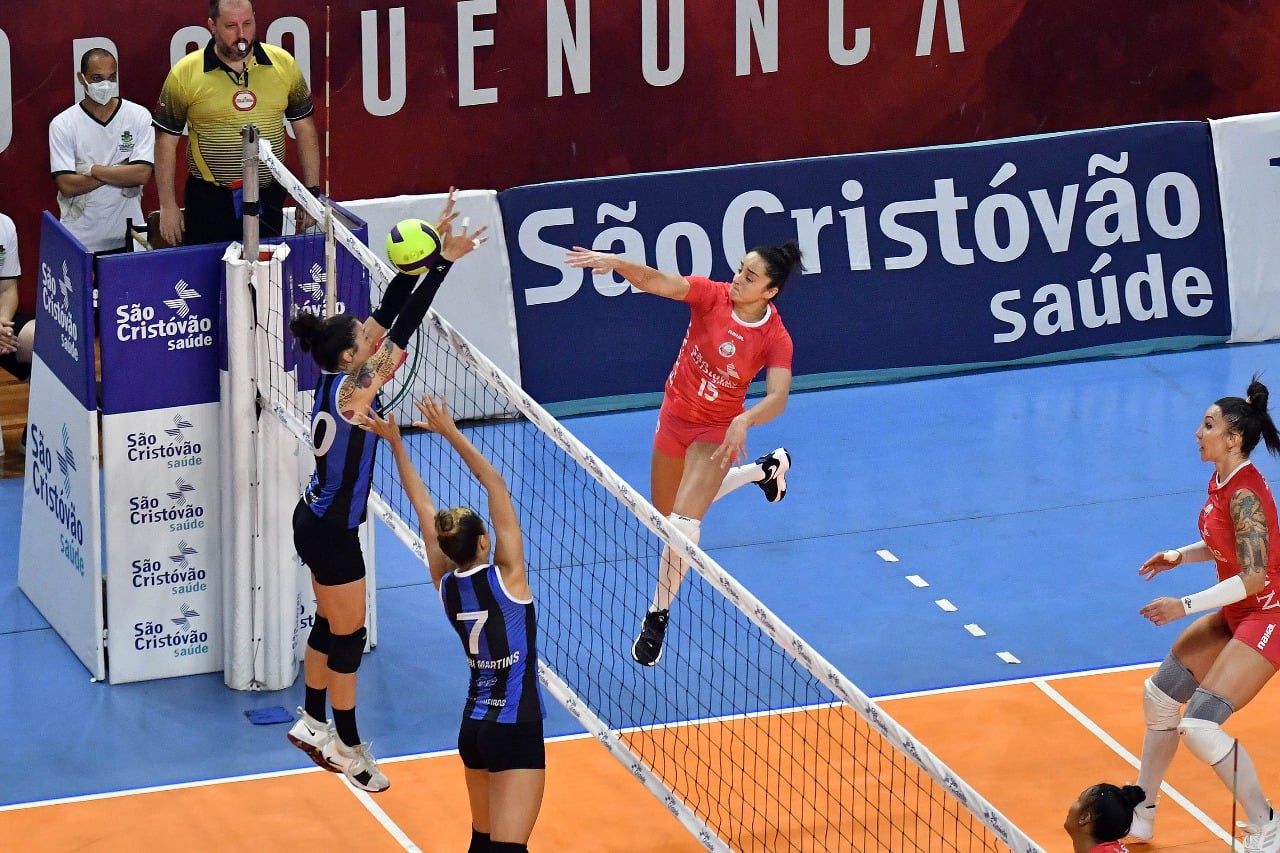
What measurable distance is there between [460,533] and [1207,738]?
11.5 feet

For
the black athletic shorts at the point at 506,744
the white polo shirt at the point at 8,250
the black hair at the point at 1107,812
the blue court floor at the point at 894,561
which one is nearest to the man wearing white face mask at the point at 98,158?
the white polo shirt at the point at 8,250

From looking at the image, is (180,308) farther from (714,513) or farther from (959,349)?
(959,349)

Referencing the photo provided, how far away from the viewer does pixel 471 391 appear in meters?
14.6

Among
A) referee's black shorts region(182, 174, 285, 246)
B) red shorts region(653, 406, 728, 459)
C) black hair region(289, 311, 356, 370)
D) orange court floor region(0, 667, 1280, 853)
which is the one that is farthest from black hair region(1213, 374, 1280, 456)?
referee's black shorts region(182, 174, 285, 246)

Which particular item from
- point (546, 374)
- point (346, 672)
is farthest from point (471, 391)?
point (346, 672)

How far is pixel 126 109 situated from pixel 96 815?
593 centimetres

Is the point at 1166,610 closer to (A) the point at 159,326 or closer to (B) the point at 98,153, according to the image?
(A) the point at 159,326

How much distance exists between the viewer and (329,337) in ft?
29.9

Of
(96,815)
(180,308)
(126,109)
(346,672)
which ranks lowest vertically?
(96,815)

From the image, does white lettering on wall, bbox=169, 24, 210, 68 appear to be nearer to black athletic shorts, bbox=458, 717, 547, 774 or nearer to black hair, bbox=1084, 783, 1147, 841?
black athletic shorts, bbox=458, 717, 547, 774

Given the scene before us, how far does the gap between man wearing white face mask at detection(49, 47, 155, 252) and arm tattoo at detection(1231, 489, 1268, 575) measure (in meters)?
8.09

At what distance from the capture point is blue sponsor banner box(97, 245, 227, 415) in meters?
10.6

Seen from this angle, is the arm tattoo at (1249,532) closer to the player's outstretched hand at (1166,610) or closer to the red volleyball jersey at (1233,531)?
the red volleyball jersey at (1233,531)

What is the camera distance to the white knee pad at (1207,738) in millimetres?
8945
